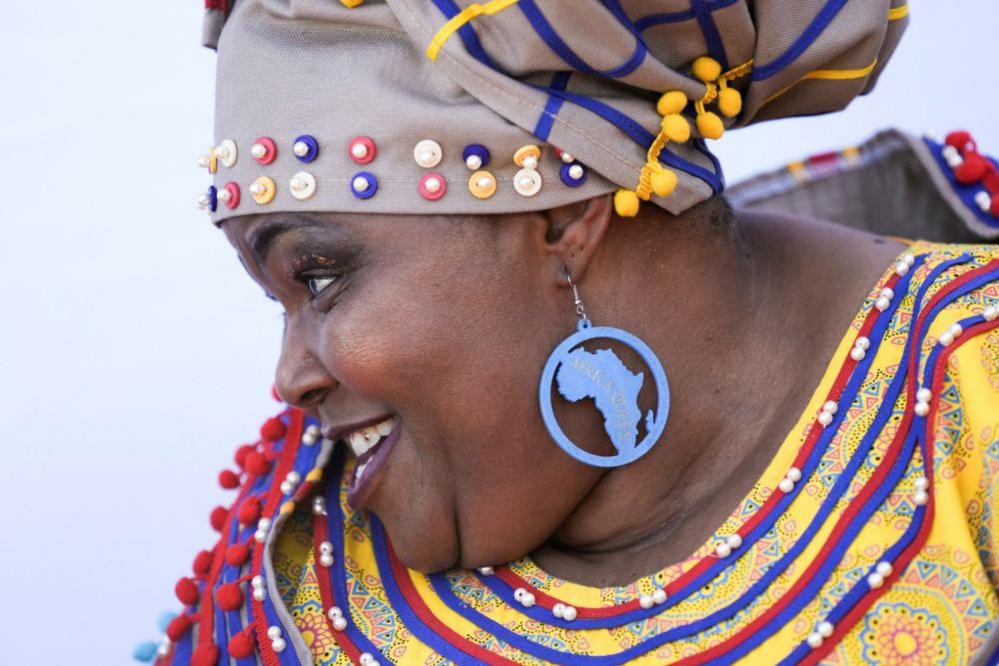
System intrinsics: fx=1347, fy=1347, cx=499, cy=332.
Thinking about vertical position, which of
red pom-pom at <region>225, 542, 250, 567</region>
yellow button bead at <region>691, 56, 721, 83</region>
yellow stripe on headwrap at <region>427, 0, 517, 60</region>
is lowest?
red pom-pom at <region>225, 542, 250, 567</region>

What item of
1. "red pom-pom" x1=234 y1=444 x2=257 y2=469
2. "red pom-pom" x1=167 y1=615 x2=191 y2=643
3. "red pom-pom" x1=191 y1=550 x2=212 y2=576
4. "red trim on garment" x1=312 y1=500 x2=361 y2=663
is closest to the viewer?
"red trim on garment" x1=312 y1=500 x2=361 y2=663

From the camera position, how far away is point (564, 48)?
5.45 ft

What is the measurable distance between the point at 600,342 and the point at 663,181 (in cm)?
23

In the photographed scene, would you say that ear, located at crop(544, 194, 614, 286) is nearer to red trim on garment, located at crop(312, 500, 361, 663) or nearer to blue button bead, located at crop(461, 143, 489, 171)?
blue button bead, located at crop(461, 143, 489, 171)

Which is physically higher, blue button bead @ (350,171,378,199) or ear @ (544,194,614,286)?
blue button bead @ (350,171,378,199)

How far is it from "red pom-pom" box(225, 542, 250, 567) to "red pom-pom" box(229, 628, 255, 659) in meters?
0.15

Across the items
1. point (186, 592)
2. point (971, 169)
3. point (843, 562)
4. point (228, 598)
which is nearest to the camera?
point (843, 562)

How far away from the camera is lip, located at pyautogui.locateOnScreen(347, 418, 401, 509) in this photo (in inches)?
71.5

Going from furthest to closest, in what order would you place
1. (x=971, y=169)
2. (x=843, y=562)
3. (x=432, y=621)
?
(x=971, y=169)
(x=432, y=621)
(x=843, y=562)

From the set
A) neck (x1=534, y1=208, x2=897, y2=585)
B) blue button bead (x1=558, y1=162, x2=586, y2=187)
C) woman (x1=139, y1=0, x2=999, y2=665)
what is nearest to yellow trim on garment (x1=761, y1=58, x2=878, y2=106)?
woman (x1=139, y1=0, x2=999, y2=665)

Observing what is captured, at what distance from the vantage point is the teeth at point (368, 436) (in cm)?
183

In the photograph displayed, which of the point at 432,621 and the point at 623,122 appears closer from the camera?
the point at 623,122

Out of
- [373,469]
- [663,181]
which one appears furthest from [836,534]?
[373,469]

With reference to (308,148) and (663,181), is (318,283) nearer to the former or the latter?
(308,148)
